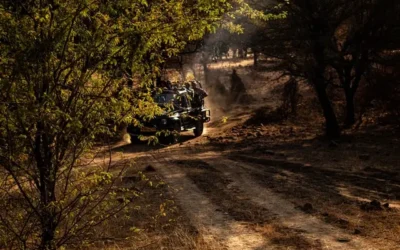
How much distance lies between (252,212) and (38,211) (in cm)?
588

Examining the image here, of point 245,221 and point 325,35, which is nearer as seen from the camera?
point 245,221

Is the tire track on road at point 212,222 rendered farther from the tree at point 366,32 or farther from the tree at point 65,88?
the tree at point 366,32

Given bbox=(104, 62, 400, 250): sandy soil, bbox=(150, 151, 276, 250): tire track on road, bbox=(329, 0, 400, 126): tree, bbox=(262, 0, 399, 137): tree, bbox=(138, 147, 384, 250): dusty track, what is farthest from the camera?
bbox=(329, 0, 400, 126): tree

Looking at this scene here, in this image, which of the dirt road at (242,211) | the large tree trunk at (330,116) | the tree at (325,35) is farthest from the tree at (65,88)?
the large tree trunk at (330,116)

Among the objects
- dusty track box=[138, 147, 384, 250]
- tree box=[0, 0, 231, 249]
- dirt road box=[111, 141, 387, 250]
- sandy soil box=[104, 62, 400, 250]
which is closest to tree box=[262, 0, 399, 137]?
sandy soil box=[104, 62, 400, 250]

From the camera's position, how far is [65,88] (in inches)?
180

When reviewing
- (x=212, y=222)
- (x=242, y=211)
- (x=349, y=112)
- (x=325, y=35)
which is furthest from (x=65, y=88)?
(x=349, y=112)

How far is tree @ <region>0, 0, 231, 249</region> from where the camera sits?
4.09 metres

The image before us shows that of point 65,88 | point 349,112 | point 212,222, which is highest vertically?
point 65,88

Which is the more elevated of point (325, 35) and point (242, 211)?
point (325, 35)

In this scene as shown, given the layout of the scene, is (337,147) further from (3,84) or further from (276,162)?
(3,84)

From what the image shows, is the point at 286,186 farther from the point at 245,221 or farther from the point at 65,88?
the point at 65,88

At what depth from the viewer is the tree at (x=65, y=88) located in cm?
409

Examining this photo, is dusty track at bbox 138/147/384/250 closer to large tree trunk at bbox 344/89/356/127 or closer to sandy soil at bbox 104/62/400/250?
sandy soil at bbox 104/62/400/250
